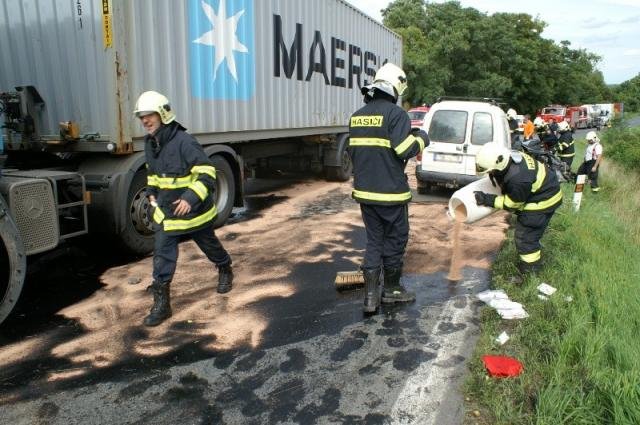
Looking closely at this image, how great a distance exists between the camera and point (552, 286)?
4195mm

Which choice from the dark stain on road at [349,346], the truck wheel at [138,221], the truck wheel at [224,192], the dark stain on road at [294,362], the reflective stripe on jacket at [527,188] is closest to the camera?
the dark stain on road at [294,362]

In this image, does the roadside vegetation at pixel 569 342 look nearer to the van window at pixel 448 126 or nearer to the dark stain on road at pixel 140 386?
the dark stain on road at pixel 140 386

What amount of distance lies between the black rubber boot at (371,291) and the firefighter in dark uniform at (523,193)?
1.16 meters

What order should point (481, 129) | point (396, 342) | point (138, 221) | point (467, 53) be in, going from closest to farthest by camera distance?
1. point (396, 342)
2. point (138, 221)
3. point (481, 129)
4. point (467, 53)

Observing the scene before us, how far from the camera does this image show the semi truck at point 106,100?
410cm

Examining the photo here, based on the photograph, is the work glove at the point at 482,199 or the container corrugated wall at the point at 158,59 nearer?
the work glove at the point at 482,199

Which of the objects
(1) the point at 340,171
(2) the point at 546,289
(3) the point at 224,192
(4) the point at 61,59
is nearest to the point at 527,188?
(2) the point at 546,289

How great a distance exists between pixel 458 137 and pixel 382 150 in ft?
16.2

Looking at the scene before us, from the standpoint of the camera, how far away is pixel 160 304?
12.4 feet

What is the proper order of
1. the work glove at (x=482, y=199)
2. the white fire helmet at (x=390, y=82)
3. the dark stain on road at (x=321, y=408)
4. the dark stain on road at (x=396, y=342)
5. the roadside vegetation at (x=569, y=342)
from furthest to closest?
1. the work glove at (x=482, y=199)
2. the white fire helmet at (x=390, y=82)
3. the dark stain on road at (x=396, y=342)
4. the dark stain on road at (x=321, y=408)
5. the roadside vegetation at (x=569, y=342)

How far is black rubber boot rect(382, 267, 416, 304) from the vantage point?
13.4 ft

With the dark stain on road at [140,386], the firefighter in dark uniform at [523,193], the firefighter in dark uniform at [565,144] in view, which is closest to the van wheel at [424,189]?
the firefighter in dark uniform at [565,144]

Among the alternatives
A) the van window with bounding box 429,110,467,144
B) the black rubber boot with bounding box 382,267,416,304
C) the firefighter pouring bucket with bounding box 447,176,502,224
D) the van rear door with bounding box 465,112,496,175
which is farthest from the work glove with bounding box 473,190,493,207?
the van window with bounding box 429,110,467,144

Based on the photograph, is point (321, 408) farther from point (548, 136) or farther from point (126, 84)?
point (548, 136)
